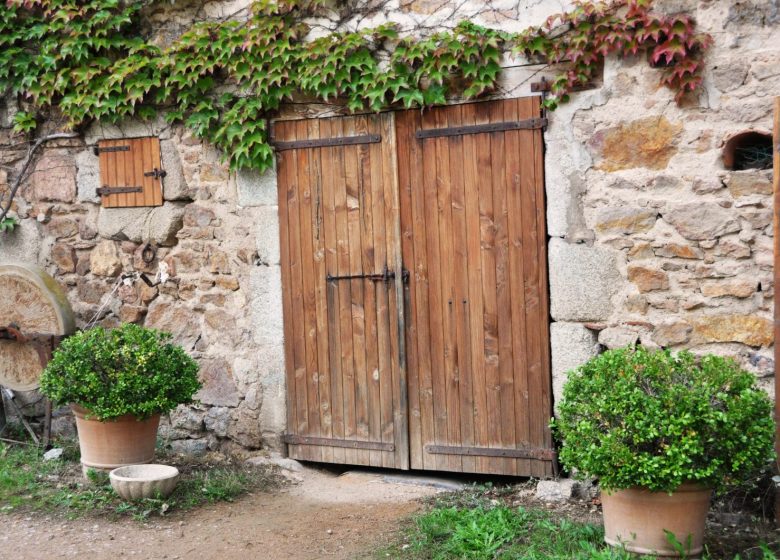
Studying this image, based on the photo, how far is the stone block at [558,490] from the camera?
4750mm

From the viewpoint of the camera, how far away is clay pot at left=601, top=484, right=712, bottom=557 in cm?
366

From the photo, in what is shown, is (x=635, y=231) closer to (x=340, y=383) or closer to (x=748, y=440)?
(x=748, y=440)

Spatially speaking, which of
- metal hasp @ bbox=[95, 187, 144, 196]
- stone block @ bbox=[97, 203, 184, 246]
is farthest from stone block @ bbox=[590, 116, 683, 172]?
metal hasp @ bbox=[95, 187, 144, 196]

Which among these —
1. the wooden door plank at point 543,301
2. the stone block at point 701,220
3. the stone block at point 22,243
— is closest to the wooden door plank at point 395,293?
the wooden door plank at point 543,301

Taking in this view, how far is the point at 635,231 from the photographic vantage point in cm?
463

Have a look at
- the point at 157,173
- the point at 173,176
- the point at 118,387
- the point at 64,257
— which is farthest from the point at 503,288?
the point at 64,257

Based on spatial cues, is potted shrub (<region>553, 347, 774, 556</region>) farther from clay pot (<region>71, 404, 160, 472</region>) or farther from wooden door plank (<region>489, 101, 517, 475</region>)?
clay pot (<region>71, 404, 160, 472</region>)

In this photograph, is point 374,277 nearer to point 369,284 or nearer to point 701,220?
point 369,284

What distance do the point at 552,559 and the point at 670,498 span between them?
0.58m

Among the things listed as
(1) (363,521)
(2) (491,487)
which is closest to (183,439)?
(1) (363,521)

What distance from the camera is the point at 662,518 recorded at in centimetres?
367

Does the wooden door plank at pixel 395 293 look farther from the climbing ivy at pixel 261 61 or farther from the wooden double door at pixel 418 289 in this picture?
the climbing ivy at pixel 261 61

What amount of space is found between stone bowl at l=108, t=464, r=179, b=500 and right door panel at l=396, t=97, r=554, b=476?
1431 millimetres

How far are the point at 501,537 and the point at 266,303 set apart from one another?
2.24 m
